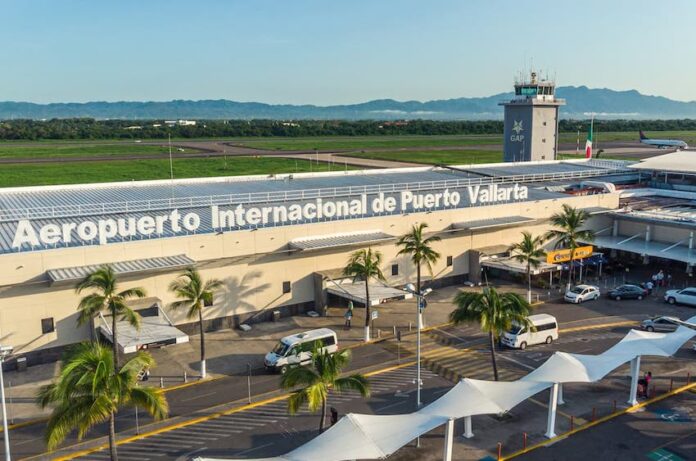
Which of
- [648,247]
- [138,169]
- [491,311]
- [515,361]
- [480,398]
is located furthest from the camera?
[138,169]

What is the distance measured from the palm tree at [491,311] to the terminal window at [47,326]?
87.2 ft

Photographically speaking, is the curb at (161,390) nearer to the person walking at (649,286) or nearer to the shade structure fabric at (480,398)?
the shade structure fabric at (480,398)

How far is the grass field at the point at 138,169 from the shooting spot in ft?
378

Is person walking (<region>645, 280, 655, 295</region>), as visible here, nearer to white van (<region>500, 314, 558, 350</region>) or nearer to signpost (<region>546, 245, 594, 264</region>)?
signpost (<region>546, 245, 594, 264</region>)

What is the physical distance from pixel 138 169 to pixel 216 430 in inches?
4468

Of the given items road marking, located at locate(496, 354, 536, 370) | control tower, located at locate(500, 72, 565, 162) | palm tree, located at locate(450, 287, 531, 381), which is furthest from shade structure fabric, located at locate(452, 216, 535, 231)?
control tower, located at locate(500, 72, 565, 162)

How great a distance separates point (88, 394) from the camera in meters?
22.4

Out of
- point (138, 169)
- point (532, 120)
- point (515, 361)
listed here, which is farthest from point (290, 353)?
point (138, 169)

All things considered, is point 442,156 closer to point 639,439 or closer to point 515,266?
point 515,266

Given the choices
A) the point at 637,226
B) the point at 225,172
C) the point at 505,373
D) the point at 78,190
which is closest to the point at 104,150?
the point at 225,172

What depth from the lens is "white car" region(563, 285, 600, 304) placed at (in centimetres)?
5484

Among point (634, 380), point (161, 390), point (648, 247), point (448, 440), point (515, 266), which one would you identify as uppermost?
point (648, 247)

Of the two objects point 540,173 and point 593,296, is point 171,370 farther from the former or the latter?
point 540,173

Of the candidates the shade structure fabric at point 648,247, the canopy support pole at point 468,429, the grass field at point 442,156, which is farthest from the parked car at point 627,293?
the grass field at point 442,156
